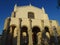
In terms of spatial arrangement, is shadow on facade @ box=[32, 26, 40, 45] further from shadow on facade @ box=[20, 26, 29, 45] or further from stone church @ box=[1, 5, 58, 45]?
shadow on facade @ box=[20, 26, 29, 45]

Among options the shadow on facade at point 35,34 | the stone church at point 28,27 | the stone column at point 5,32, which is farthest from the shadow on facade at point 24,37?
the stone column at point 5,32

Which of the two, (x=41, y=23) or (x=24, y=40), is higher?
(x=41, y=23)

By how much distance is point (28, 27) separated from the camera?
80.7 ft

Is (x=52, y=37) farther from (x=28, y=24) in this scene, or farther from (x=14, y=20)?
(x=14, y=20)

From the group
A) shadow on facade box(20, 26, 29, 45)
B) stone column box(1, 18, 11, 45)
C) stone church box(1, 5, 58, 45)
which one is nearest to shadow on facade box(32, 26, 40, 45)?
stone church box(1, 5, 58, 45)

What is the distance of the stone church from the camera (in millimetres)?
23250

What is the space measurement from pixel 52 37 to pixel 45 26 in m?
2.67

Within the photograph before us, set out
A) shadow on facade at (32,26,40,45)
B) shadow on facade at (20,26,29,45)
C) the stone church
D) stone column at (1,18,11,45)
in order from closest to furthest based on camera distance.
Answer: stone column at (1,18,11,45) → the stone church → shadow on facade at (20,26,29,45) → shadow on facade at (32,26,40,45)

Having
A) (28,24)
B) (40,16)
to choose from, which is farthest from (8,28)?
(40,16)

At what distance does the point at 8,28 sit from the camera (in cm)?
2388

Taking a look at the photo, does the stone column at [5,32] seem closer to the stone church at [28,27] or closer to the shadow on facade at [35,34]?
the stone church at [28,27]

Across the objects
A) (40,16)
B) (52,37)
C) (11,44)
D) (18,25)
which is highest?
(40,16)

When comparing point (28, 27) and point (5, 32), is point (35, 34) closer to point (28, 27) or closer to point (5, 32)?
point (28, 27)

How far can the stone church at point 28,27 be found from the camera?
76.3 ft
